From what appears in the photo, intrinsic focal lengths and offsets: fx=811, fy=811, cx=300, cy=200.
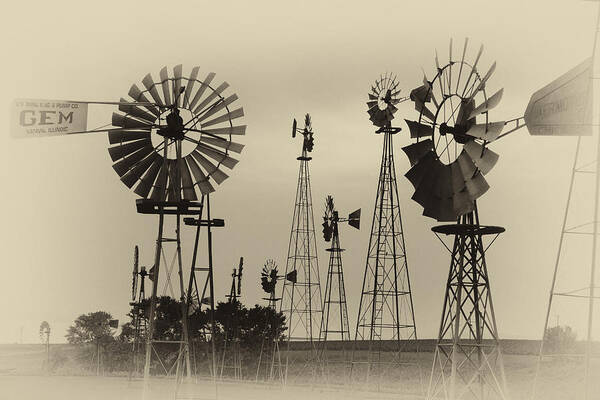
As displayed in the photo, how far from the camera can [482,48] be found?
18.0m

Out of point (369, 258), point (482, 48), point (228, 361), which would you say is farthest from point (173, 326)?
point (482, 48)

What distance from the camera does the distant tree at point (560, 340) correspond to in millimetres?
40066

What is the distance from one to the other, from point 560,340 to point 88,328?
3918cm

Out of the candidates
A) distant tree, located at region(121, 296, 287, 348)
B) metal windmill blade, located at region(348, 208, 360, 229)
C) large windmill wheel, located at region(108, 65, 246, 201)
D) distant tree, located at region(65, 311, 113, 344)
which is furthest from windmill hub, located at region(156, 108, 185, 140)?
distant tree, located at region(65, 311, 113, 344)

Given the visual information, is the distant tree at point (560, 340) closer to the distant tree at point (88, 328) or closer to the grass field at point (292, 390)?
the grass field at point (292, 390)

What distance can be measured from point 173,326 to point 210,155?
37395mm

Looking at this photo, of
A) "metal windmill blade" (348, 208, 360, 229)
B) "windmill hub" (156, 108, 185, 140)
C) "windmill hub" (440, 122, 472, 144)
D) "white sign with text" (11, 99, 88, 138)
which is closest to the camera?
"white sign with text" (11, 99, 88, 138)

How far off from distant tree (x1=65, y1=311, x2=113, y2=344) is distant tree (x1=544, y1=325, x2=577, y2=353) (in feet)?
109

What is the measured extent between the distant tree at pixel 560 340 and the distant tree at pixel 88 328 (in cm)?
3329

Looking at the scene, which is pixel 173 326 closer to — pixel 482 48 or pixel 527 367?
pixel 527 367

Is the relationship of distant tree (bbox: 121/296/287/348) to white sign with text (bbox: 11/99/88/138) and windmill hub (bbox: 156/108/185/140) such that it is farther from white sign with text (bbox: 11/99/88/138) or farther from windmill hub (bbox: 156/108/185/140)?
white sign with text (bbox: 11/99/88/138)

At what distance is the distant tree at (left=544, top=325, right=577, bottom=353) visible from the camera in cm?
4007

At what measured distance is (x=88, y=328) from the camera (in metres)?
67.1

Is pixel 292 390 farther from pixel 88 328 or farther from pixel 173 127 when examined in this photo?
pixel 88 328
